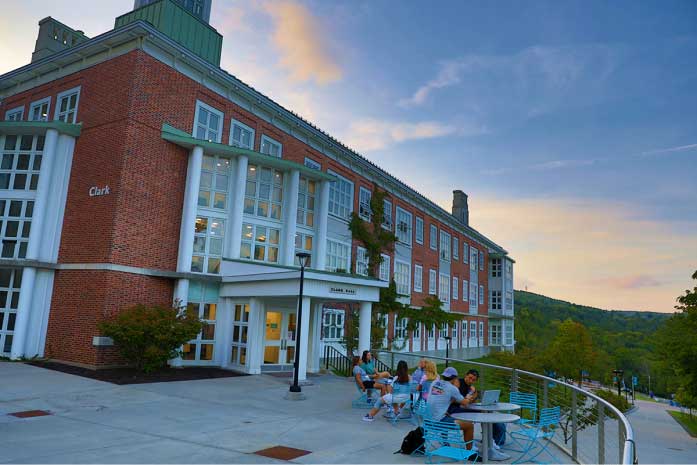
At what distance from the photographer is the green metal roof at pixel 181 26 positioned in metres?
22.2

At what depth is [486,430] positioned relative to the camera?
7480 millimetres

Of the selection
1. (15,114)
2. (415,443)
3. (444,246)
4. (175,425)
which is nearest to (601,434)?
(415,443)

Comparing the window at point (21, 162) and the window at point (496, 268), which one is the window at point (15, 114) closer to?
the window at point (21, 162)

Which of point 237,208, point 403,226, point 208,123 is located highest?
point 208,123

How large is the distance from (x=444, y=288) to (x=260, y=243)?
82.1 feet

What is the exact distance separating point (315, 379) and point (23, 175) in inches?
538

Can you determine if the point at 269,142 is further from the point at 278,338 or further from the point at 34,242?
the point at 34,242

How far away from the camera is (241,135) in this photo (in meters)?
22.2

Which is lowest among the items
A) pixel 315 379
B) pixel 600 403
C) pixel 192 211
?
pixel 315 379

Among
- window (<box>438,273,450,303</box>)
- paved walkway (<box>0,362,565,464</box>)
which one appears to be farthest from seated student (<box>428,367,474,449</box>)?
window (<box>438,273,450,303</box>)

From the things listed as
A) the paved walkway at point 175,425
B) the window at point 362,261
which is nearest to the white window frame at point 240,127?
the window at point 362,261

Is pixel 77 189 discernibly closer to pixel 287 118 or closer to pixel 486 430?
pixel 287 118

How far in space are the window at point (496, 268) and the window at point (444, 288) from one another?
14.2 meters

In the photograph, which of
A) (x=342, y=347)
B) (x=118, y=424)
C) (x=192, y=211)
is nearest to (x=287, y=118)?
(x=192, y=211)
